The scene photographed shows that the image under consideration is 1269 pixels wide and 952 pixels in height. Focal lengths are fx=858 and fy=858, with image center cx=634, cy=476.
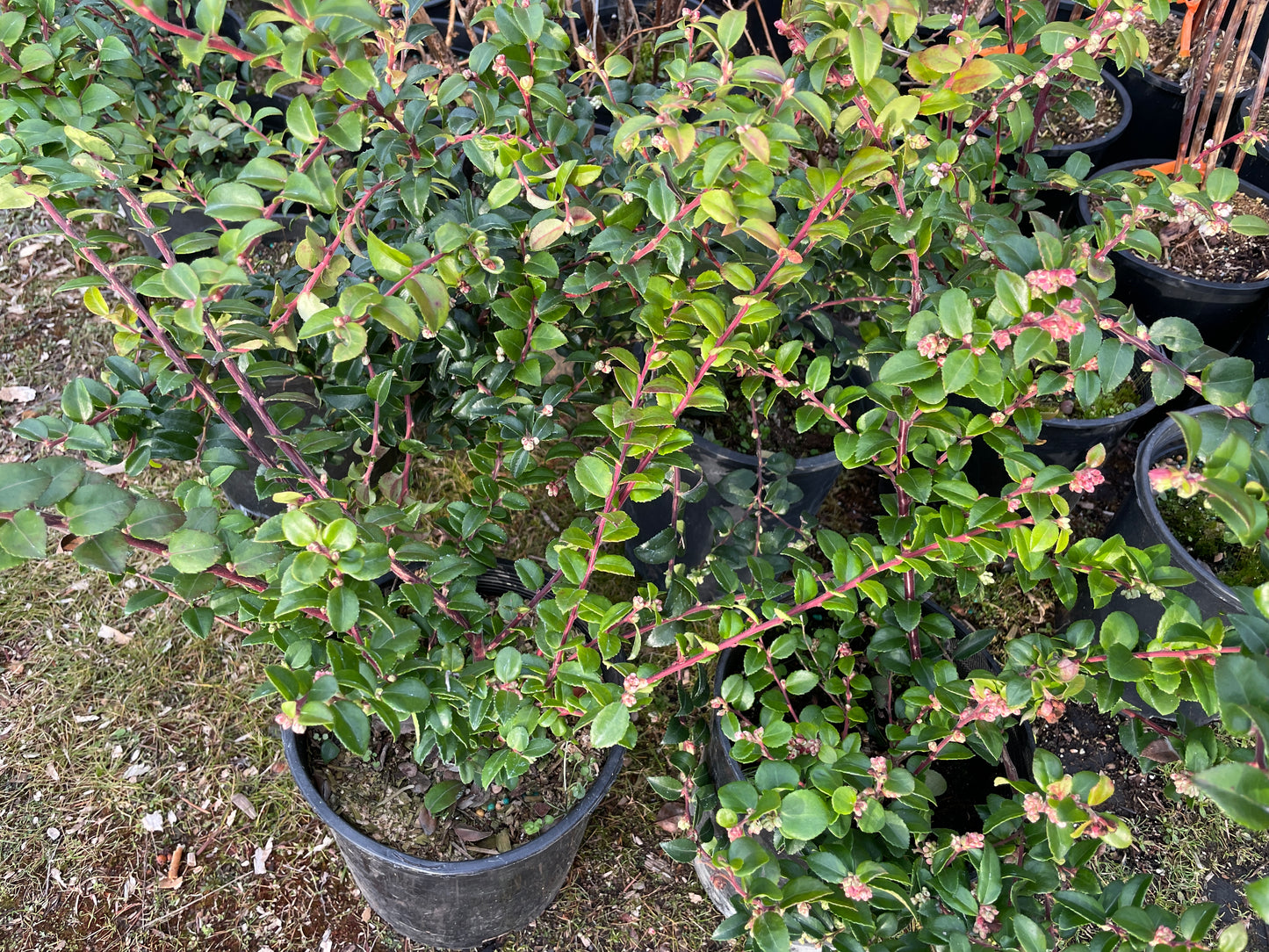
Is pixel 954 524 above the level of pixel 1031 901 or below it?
above

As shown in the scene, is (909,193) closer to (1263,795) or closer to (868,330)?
(868,330)

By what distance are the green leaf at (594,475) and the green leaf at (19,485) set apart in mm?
618

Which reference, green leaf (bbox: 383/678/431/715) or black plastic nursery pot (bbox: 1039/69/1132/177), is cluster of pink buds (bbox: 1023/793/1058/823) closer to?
green leaf (bbox: 383/678/431/715)

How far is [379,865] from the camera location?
1540mm

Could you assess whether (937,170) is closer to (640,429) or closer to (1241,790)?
(640,429)

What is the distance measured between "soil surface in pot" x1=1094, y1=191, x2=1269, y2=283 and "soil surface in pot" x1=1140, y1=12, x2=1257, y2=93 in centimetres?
71

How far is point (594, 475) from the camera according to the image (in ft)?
3.93

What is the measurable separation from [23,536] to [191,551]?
0.16 m

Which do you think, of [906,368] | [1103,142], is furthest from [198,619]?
[1103,142]

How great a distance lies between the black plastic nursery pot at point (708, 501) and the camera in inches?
76.8

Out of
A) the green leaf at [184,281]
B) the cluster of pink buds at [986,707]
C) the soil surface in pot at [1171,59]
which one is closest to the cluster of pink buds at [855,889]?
the cluster of pink buds at [986,707]

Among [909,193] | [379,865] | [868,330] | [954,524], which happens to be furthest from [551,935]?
[909,193]

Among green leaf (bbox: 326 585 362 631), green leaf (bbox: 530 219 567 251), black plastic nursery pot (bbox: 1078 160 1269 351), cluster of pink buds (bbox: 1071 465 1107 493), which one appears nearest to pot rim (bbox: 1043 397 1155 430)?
black plastic nursery pot (bbox: 1078 160 1269 351)

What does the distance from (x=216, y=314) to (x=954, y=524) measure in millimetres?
1076
